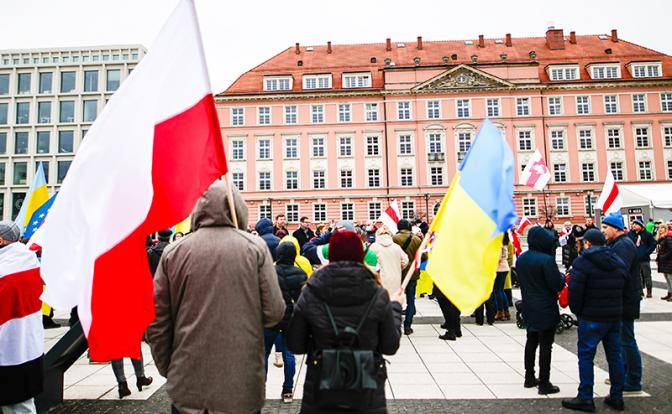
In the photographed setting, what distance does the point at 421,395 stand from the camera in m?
5.57

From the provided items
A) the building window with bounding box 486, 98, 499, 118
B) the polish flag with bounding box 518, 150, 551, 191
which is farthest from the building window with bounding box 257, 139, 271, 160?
the polish flag with bounding box 518, 150, 551, 191

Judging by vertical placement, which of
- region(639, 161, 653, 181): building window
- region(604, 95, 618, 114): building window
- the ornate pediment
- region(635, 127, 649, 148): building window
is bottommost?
region(639, 161, 653, 181): building window

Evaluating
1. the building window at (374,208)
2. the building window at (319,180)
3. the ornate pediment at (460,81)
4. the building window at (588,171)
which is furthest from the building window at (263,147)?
the building window at (588,171)

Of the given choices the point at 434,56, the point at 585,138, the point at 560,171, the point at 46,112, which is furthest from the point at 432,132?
the point at 46,112

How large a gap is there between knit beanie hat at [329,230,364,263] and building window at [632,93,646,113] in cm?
5359

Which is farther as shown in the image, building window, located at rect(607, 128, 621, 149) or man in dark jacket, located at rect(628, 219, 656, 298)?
building window, located at rect(607, 128, 621, 149)

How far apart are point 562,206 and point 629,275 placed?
44340 millimetres

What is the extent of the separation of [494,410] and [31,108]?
214ft

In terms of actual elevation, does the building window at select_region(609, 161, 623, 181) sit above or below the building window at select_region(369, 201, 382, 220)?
above

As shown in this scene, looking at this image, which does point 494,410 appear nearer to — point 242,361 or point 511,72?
point 242,361

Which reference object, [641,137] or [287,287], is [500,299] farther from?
[641,137]

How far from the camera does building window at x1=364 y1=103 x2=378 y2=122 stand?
47219mm

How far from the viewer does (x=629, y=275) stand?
5.28m

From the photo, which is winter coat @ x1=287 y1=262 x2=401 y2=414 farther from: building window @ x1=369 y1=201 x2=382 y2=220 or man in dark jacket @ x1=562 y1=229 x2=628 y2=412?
building window @ x1=369 y1=201 x2=382 y2=220
